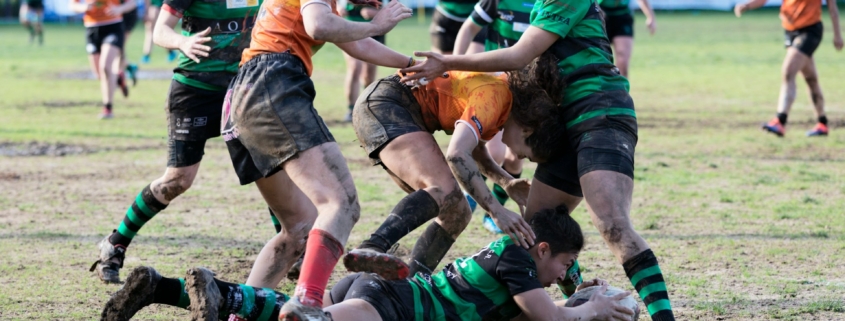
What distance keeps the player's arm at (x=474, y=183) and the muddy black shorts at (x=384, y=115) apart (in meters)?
0.35

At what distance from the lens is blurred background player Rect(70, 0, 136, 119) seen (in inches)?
516

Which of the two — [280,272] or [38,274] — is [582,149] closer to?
[280,272]

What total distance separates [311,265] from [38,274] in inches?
97.1

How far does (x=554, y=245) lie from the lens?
4477 millimetres

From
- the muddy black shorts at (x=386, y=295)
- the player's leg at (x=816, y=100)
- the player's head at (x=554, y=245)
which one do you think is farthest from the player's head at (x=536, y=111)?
the player's leg at (x=816, y=100)

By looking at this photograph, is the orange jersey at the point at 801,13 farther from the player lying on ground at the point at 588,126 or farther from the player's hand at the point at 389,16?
the player's hand at the point at 389,16

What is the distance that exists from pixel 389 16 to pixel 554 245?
48.9 inches

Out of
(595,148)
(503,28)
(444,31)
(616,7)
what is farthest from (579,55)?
(616,7)

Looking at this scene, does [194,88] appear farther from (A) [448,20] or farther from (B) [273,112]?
(A) [448,20]

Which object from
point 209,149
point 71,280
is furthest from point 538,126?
point 209,149

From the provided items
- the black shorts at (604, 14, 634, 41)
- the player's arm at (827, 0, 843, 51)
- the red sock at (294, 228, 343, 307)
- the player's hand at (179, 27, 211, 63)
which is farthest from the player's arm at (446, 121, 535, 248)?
the player's arm at (827, 0, 843, 51)

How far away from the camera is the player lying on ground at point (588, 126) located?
177 inches

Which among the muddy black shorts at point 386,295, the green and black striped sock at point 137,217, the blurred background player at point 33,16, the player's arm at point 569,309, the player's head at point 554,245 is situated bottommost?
the blurred background player at point 33,16

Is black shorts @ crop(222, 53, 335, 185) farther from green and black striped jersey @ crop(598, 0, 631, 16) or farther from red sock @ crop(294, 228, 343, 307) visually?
green and black striped jersey @ crop(598, 0, 631, 16)
